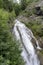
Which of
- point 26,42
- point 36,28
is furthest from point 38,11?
point 26,42

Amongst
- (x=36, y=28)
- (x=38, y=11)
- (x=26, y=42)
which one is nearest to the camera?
(x=26, y=42)

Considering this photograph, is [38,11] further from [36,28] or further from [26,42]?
[26,42]

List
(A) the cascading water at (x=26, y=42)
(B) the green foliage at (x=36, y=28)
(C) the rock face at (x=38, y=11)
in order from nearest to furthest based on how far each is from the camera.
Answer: (A) the cascading water at (x=26, y=42) → (B) the green foliage at (x=36, y=28) → (C) the rock face at (x=38, y=11)

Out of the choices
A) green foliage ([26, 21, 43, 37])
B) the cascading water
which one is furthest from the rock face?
the cascading water

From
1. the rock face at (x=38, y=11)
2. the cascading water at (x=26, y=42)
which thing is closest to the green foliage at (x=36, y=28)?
the cascading water at (x=26, y=42)

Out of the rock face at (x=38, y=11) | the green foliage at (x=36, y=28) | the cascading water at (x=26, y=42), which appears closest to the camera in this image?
the cascading water at (x=26, y=42)

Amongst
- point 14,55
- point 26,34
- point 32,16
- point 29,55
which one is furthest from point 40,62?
point 32,16

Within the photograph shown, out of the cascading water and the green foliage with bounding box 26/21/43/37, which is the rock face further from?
the cascading water

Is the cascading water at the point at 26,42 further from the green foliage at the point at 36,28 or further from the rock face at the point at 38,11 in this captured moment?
the rock face at the point at 38,11
